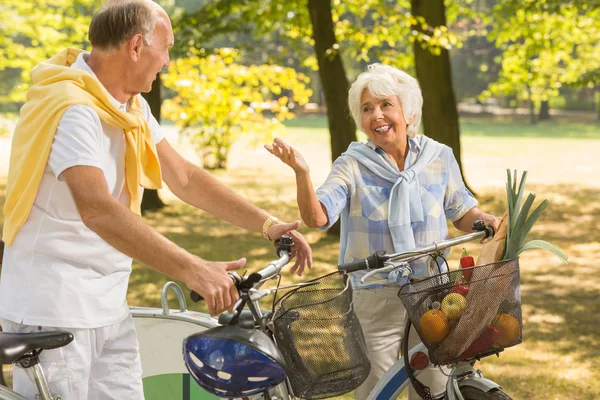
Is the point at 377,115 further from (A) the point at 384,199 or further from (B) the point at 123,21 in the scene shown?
(B) the point at 123,21

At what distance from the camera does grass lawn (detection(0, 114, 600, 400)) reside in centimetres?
698

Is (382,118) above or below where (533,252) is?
above

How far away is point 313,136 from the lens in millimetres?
41906

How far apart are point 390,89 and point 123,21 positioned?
4.61ft

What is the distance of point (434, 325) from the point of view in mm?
3094

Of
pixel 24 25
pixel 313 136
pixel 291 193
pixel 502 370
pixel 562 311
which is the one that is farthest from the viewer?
pixel 313 136

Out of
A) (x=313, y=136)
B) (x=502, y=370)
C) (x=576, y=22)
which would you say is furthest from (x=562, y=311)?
(x=313, y=136)

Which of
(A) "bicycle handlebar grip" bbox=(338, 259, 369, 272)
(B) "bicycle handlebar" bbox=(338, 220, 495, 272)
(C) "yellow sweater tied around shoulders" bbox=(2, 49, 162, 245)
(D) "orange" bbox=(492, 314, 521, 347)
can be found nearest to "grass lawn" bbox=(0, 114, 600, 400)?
(B) "bicycle handlebar" bbox=(338, 220, 495, 272)

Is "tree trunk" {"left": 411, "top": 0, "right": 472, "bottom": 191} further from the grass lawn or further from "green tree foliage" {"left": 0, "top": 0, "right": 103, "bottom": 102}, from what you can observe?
"green tree foliage" {"left": 0, "top": 0, "right": 103, "bottom": 102}

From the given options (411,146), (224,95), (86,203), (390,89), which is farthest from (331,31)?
(86,203)

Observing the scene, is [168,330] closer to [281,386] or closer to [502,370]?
[281,386]

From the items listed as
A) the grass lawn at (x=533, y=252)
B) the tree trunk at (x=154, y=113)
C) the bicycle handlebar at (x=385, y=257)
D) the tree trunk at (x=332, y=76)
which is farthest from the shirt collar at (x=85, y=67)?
the tree trunk at (x=154, y=113)

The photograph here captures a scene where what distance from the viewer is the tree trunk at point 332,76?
13.0 meters

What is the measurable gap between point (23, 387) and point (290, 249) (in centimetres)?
89
